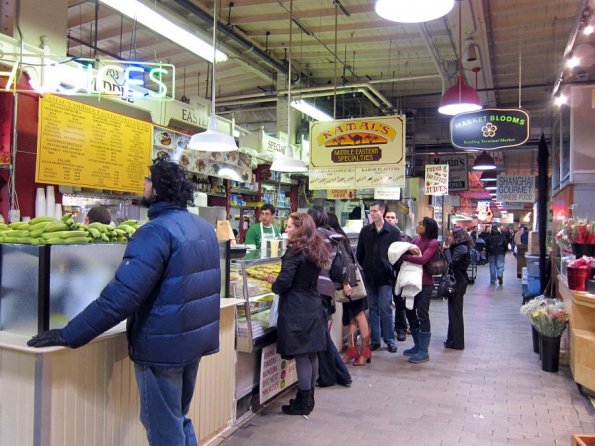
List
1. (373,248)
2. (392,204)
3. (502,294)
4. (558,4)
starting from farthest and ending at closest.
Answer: (392,204)
(502,294)
(558,4)
(373,248)

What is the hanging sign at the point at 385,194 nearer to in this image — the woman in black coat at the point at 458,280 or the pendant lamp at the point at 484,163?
the pendant lamp at the point at 484,163

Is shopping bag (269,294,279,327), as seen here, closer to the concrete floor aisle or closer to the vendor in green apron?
the concrete floor aisle

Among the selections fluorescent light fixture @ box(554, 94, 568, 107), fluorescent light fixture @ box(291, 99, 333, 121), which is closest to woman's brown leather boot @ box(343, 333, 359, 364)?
fluorescent light fixture @ box(291, 99, 333, 121)

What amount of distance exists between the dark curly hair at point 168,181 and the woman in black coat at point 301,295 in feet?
5.07

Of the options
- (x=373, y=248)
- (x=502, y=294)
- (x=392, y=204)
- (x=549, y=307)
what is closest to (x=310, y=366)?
(x=373, y=248)

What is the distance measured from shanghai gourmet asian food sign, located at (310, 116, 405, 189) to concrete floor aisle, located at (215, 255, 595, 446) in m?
2.64

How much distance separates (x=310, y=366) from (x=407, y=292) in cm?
207

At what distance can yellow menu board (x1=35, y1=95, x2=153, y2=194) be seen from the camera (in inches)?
208

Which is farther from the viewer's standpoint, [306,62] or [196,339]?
[306,62]

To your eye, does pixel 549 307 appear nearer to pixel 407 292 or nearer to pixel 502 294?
pixel 407 292

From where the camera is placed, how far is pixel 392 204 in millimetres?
14266

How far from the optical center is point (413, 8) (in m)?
3.19

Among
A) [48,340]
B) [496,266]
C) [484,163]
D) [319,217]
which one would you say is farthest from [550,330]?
[496,266]

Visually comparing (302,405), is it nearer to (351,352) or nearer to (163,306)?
(351,352)
